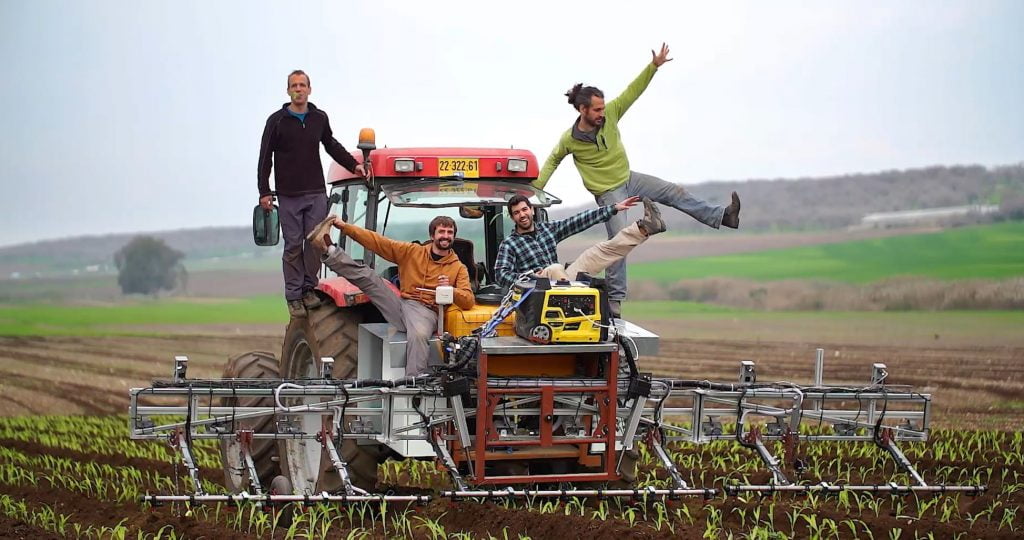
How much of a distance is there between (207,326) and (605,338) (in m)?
20.1

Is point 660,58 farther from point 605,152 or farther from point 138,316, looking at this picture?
point 138,316

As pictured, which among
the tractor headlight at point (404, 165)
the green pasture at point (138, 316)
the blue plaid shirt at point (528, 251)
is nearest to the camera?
the blue plaid shirt at point (528, 251)

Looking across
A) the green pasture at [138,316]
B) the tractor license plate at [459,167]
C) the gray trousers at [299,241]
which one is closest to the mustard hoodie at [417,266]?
the tractor license plate at [459,167]

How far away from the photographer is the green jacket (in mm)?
10297

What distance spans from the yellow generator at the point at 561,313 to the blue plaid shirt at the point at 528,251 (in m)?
0.80

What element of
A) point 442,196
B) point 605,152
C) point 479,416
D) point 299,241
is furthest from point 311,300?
point 605,152

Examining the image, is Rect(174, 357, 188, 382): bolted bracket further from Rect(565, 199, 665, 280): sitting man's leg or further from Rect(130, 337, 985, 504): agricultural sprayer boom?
Rect(565, 199, 665, 280): sitting man's leg

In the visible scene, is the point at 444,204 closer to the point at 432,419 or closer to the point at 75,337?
the point at 432,419

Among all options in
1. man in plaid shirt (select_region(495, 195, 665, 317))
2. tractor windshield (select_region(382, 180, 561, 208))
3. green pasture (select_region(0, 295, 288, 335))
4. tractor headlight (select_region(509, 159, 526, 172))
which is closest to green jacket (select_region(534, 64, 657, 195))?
tractor headlight (select_region(509, 159, 526, 172))

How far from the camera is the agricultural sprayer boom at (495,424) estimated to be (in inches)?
325

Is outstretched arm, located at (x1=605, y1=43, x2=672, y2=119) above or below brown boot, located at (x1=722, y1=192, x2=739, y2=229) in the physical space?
above

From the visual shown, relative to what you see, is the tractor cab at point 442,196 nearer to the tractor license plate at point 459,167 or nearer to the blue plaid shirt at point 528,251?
the tractor license plate at point 459,167

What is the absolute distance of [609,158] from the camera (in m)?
10.3

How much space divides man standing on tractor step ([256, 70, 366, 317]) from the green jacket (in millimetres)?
1600
